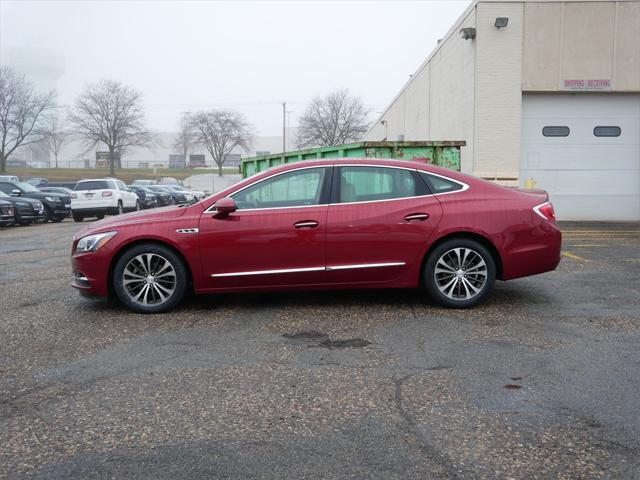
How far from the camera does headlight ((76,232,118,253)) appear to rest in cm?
591

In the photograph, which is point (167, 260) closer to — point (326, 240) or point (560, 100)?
point (326, 240)

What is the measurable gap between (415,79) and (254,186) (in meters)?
22.5

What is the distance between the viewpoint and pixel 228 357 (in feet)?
15.1

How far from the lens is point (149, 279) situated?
5.97m

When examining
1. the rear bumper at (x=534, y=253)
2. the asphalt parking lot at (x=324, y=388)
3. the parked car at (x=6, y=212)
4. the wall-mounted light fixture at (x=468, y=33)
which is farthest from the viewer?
the parked car at (x=6, y=212)

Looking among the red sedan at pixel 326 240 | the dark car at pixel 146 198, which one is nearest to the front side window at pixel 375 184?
the red sedan at pixel 326 240

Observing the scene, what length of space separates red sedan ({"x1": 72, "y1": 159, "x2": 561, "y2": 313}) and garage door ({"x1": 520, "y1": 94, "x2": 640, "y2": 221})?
36.9 ft

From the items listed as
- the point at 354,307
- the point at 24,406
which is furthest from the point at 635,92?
the point at 24,406

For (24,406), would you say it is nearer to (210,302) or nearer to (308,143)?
(210,302)

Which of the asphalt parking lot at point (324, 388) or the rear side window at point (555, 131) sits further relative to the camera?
the rear side window at point (555, 131)

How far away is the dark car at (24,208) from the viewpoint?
19.9 meters

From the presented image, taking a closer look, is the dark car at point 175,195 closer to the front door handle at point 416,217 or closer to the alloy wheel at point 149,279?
the alloy wheel at point 149,279

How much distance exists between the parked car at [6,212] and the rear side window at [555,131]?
54.0 ft

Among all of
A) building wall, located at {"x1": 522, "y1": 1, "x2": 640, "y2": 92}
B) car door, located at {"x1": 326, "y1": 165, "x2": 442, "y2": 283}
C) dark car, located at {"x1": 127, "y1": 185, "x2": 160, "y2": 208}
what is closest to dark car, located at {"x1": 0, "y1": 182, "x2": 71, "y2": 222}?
dark car, located at {"x1": 127, "y1": 185, "x2": 160, "y2": 208}
